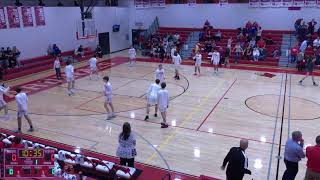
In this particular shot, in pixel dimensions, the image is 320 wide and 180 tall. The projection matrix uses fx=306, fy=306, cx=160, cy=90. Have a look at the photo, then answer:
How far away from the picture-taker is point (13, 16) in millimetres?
19484

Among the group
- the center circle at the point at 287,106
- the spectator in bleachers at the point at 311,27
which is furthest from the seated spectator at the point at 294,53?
the center circle at the point at 287,106

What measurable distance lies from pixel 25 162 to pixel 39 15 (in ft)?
58.4

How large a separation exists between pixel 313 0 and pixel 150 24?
14.3m

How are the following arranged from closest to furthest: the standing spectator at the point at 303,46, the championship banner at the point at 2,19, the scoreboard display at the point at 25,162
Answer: the scoreboard display at the point at 25,162, the championship banner at the point at 2,19, the standing spectator at the point at 303,46

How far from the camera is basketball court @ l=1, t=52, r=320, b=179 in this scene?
875cm

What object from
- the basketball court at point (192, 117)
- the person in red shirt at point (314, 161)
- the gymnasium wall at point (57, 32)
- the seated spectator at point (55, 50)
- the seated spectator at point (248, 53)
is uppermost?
the gymnasium wall at point (57, 32)

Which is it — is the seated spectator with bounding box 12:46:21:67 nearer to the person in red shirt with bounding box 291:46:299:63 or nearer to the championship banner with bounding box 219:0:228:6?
the championship banner with bounding box 219:0:228:6

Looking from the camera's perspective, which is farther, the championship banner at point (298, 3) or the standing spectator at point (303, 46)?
the championship banner at point (298, 3)

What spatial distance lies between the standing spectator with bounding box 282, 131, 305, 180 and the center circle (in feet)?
17.8

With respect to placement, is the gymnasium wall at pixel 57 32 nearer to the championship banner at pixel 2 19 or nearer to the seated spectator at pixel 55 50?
the championship banner at pixel 2 19

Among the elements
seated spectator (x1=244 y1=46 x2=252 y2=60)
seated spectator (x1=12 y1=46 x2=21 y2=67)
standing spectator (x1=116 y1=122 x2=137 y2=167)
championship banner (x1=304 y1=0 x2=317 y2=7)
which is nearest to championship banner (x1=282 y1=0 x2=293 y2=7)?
championship banner (x1=304 y1=0 x2=317 y2=7)

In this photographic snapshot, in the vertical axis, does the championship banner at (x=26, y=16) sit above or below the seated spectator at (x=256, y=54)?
above

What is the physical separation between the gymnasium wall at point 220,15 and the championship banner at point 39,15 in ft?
34.9

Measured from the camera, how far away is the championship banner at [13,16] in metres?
19.2
